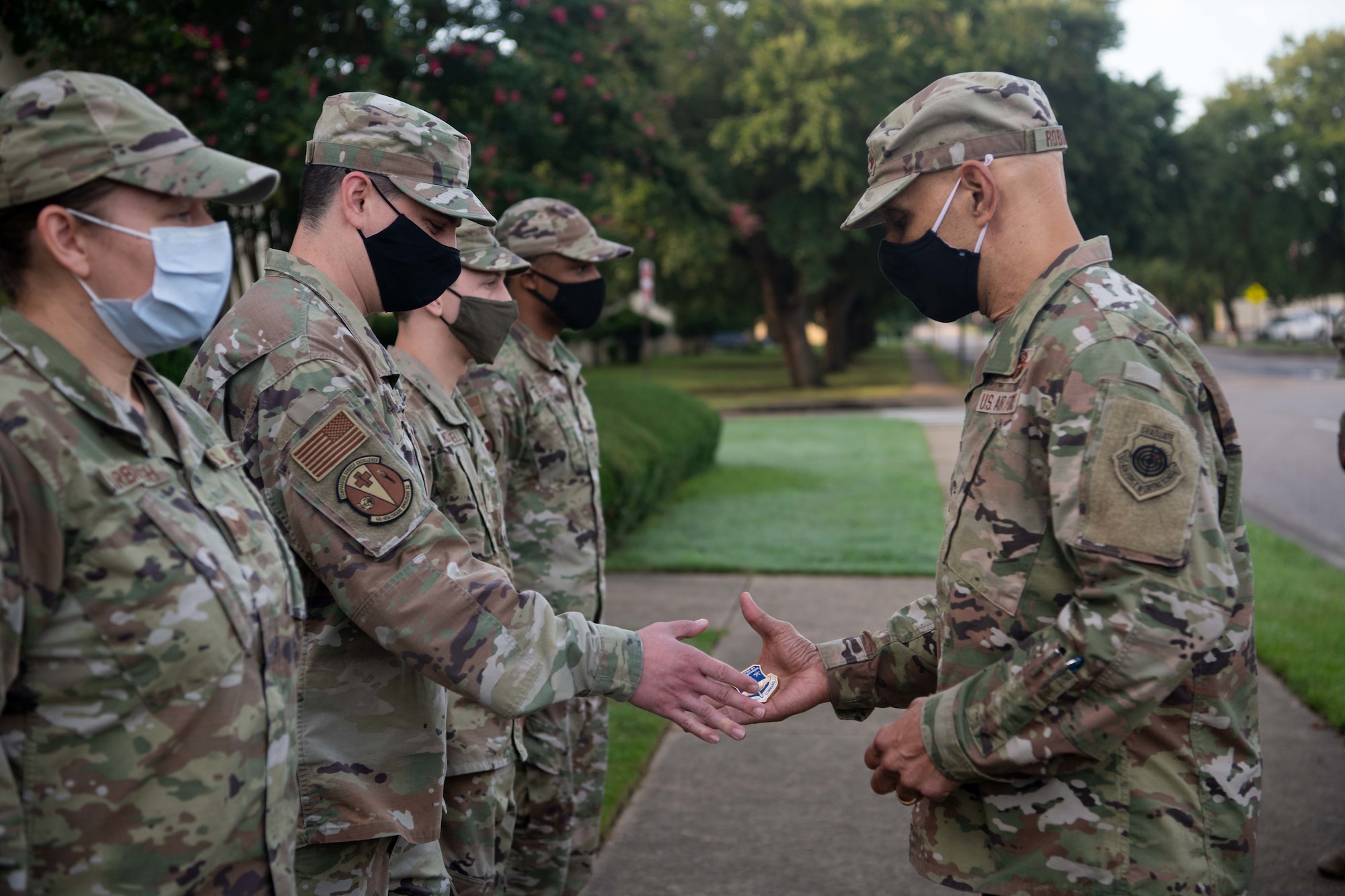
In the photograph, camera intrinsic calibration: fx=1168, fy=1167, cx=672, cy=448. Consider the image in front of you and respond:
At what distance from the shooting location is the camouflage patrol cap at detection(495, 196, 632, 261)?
4.37 metres

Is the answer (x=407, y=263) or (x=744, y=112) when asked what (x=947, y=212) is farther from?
(x=744, y=112)

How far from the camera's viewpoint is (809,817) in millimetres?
4680

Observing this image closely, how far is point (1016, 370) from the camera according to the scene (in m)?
2.21

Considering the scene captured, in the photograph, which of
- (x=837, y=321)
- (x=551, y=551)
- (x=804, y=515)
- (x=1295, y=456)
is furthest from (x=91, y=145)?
(x=837, y=321)

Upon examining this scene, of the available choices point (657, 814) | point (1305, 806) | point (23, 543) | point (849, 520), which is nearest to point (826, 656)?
point (23, 543)

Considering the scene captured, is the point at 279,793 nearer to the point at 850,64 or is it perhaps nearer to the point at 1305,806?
the point at 1305,806

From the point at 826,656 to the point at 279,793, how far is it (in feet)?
4.47

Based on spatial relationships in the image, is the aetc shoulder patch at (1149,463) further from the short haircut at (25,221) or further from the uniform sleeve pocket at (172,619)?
the short haircut at (25,221)

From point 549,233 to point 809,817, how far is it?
99.1 inches

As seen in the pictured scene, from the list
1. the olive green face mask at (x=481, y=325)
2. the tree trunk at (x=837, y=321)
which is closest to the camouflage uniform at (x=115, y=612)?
→ the olive green face mask at (x=481, y=325)

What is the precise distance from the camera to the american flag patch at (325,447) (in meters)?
2.20

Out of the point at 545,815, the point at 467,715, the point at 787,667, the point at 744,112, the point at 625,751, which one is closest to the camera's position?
the point at 787,667

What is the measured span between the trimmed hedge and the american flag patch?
19.1 feet

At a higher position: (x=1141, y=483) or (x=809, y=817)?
(x=1141, y=483)
